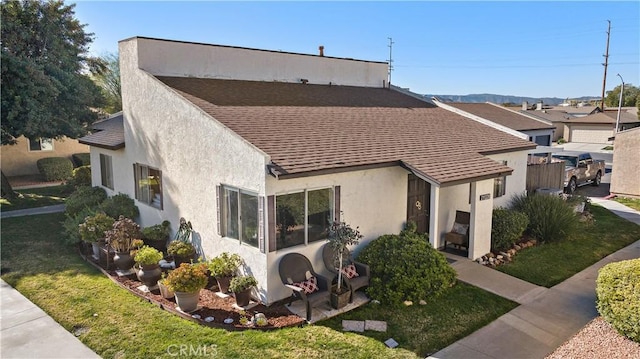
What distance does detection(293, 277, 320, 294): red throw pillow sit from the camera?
908 cm

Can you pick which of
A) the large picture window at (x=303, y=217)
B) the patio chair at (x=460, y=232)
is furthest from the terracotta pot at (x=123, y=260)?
the patio chair at (x=460, y=232)

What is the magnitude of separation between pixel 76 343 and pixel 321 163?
575 centimetres

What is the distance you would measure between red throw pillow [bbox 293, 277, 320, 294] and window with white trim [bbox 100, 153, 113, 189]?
31.9ft

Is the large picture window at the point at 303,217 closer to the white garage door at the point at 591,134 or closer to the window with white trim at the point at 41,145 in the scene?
the window with white trim at the point at 41,145

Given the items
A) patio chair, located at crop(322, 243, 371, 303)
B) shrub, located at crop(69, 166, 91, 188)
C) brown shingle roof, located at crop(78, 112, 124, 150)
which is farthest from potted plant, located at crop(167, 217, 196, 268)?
shrub, located at crop(69, 166, 91, 188)

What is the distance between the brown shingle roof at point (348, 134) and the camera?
9969mm

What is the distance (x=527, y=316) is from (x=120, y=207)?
11.6 metres

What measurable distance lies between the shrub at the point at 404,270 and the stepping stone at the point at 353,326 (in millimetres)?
1110

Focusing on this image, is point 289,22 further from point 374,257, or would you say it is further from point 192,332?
point 192,332

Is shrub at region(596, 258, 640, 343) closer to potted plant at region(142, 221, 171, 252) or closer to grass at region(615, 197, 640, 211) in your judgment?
potted plant at region(142, 221, 171, 252)

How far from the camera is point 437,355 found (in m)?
7.43

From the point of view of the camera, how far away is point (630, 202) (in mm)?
20438

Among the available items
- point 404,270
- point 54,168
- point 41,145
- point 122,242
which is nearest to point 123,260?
point 122,242

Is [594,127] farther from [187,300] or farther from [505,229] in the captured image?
[187,300]
